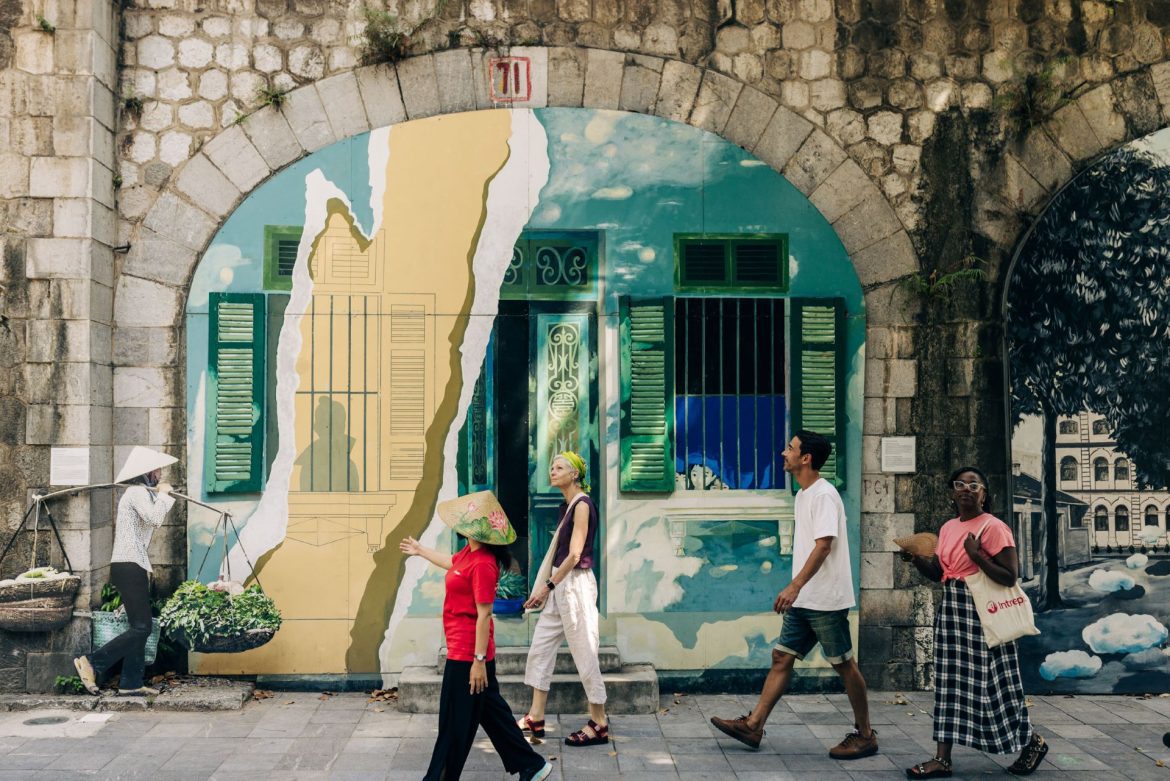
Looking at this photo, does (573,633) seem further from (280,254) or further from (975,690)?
(280,254)

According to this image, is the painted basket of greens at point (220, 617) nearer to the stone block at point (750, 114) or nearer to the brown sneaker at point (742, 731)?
the brown sneaker at point (742, 731)

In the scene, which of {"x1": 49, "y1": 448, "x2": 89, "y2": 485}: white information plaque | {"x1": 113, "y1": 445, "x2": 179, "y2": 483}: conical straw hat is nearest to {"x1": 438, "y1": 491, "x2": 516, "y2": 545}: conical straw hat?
{"x1": 113, "y1": 445, "x2": 179, "y2": 483}: conical straw hat

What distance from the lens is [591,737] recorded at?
20.6ft

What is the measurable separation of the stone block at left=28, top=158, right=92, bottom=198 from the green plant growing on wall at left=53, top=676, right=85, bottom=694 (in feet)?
10.8

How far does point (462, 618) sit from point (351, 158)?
3.89 meters

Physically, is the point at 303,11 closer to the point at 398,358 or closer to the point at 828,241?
the point at 398,358

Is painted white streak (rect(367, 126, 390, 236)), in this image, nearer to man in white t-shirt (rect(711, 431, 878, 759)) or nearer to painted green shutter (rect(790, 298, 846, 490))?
painted green shutter (rect(790, 298, 846, 490))

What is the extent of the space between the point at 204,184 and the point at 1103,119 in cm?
666

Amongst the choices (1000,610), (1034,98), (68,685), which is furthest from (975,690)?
(68,685)

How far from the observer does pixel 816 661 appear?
25.5 ft

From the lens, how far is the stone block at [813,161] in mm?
7848

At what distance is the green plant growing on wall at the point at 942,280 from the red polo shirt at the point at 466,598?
4160 mm

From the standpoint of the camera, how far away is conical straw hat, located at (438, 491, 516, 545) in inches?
206

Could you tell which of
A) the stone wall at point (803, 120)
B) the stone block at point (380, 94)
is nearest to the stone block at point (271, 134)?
the stone wall at point (803, 120)
